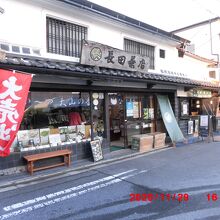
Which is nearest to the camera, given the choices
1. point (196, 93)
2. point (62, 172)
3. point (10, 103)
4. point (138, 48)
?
point (10, 103)

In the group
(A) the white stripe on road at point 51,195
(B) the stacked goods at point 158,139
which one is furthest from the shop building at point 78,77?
(A) the white stripe on road at point 51,195

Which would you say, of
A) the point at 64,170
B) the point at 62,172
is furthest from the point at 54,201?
the point at 64,170

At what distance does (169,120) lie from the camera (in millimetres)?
11281

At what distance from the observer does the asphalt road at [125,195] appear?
14.3 feet

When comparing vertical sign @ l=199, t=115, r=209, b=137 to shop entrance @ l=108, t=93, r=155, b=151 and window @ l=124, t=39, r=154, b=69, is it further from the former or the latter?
window @ l=124, t=39, r=154, b=69

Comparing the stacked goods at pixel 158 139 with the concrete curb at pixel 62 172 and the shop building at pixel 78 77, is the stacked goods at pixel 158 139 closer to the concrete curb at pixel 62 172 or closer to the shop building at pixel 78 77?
the shop building at pixel 78 77

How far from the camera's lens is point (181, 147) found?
10.6 meters

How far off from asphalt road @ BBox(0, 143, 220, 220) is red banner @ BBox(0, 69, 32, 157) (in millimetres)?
1312

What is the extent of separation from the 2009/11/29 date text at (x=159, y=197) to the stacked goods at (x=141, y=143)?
172 inches

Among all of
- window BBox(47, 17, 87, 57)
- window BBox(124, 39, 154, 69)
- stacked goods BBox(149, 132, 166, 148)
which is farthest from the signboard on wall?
window BBox(47, 17, 87, 57)

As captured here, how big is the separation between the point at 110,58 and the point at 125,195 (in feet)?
16.2

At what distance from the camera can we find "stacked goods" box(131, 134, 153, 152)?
377 inches

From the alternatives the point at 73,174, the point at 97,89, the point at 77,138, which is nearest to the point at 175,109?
the point at 97,89

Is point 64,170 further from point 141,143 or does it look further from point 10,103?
point 141,143
